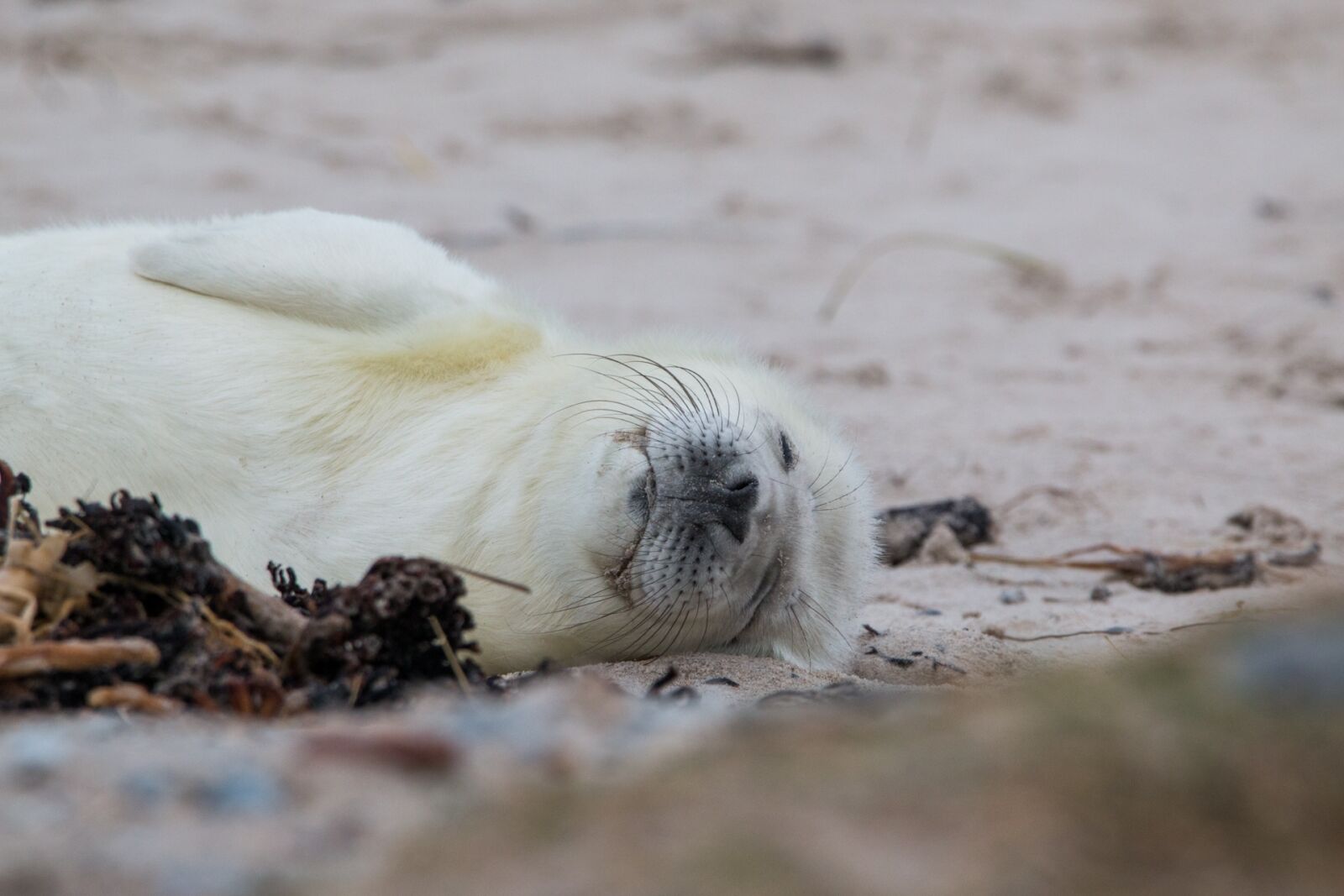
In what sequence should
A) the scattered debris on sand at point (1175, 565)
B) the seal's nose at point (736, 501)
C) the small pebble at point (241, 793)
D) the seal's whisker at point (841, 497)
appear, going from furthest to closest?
the scattered debris on sand at point (1175, 565) < the seal's whisker at point (841, 497) < the seal's nose at point (736, 501) < the small pebble at point (241, 793)

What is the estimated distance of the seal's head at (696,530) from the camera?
9.18 ft

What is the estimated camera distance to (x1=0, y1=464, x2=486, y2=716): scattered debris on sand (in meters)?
2.03

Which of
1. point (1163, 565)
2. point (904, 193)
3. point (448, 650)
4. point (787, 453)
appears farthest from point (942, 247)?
point (448, 650)

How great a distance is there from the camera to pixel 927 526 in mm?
4047

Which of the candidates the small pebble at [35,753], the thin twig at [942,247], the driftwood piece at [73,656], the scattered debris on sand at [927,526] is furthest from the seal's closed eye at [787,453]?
the thin twig at [942,247]

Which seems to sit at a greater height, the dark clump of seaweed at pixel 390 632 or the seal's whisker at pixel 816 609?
the dark clump of seaweed at pixel 390 632

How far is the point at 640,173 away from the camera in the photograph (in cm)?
721

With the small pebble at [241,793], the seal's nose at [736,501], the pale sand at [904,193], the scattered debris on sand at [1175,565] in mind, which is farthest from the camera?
the pale sand at [904,193]

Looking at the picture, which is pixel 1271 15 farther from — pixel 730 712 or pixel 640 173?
pixel 730 712

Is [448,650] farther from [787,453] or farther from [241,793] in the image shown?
[787,453]

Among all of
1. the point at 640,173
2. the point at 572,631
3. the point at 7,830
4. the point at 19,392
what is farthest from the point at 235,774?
the point at 640,173

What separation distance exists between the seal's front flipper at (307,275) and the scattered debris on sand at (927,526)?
1.43 m

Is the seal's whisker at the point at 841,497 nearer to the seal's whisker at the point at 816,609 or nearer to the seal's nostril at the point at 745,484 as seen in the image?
the seal's whisker at the point at 816,609

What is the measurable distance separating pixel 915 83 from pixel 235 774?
7797 millimetres
